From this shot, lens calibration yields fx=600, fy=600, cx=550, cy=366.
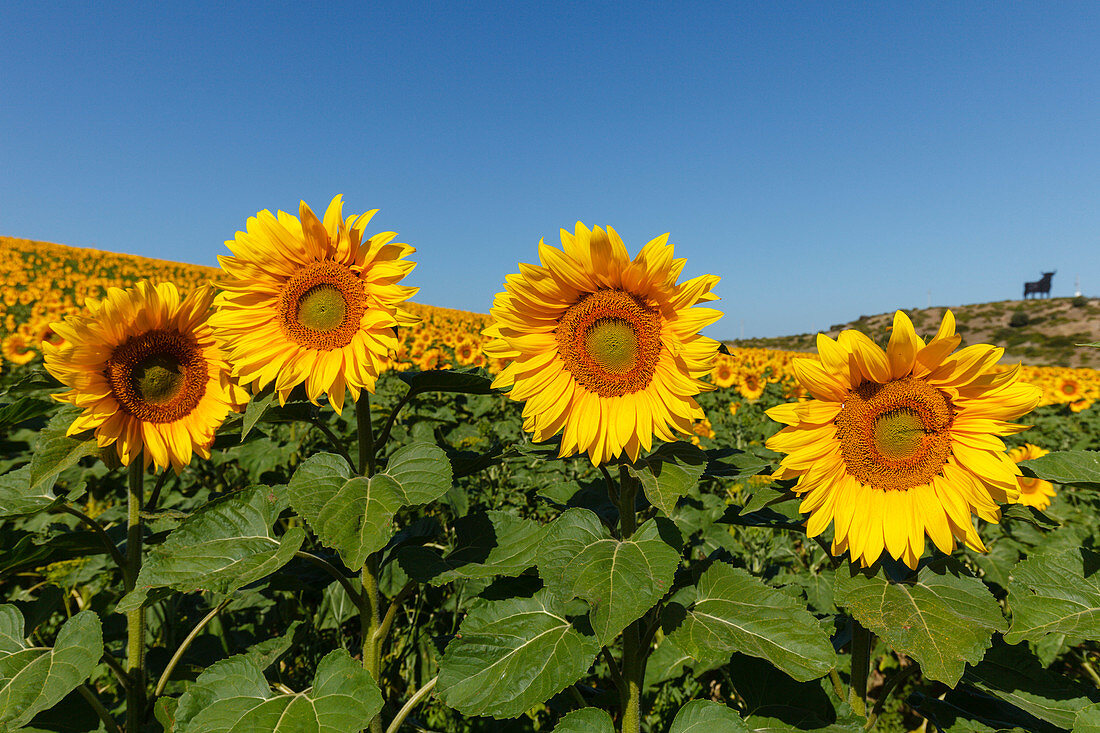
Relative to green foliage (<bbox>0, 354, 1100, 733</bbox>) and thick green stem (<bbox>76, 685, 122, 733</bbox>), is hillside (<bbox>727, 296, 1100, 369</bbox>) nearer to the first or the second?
green foliage (<bbox>0, 354, 1100, 733</bbox>)

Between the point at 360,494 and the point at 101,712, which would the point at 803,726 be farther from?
the point at 101,712

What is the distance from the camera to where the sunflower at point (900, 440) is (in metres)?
1.58

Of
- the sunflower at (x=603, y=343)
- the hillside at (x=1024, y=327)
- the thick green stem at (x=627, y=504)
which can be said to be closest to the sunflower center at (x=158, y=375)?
the sunflower at (x=603, y=343)

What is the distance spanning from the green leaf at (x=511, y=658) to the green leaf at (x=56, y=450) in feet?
4.51

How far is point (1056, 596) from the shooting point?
157 cm

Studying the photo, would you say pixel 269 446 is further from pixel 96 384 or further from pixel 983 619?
pixel 983 619

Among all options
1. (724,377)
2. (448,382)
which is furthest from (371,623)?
(724,377)

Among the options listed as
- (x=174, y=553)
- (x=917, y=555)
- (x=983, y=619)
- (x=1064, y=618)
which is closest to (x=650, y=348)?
(x=917, y=555)

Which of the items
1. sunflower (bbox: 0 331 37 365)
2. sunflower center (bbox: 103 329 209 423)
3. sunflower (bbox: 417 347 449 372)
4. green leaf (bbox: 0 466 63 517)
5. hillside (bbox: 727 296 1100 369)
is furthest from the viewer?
hillside (bbox: 727 296 1100 369)

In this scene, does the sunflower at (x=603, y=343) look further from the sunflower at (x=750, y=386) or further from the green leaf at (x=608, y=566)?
the sunflower at (x=750, y=386)

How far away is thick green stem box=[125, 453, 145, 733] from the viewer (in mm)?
1949

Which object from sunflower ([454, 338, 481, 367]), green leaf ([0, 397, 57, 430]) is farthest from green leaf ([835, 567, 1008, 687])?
sunflower ([454, 338, 481, 367])

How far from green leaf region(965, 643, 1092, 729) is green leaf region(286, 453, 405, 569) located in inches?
65.7

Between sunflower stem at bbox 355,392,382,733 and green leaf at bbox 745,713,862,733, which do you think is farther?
sunflower stem at bbox 355,392,382,733
